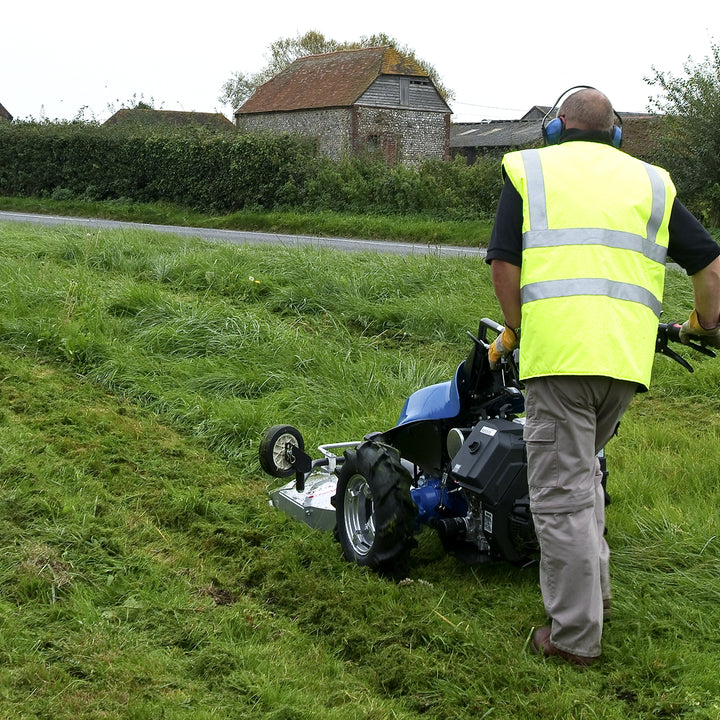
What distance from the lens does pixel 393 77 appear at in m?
42.2

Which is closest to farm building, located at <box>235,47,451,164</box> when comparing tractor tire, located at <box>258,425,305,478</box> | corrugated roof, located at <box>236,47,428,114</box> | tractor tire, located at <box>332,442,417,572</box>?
corrugated roof, located at <box>236,47,428,114</box>

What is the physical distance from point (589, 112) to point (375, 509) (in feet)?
6.22

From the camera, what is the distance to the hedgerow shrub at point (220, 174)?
76.4 ft

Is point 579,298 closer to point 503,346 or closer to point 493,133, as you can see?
point 503,346

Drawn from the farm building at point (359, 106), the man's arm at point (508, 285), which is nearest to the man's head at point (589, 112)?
the man's arm at point (508, 285)

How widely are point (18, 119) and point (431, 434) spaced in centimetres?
3102

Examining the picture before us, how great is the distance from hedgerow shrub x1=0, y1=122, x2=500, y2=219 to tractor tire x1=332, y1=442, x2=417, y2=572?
18.4 meters

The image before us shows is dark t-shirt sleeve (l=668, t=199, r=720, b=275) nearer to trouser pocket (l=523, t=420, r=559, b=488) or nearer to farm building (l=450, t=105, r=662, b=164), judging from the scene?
trouser pocket (l=523, t=420, r=559, b=488)

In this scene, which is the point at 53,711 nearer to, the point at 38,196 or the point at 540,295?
the point at 540,295

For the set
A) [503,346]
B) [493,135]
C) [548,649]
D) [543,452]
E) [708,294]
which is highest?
[493,135]

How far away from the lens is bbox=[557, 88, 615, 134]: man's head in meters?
3.48

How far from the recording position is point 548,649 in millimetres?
3490

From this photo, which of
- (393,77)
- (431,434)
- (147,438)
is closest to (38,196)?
(393,77)

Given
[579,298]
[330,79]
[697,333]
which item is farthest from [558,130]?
[330,79]
